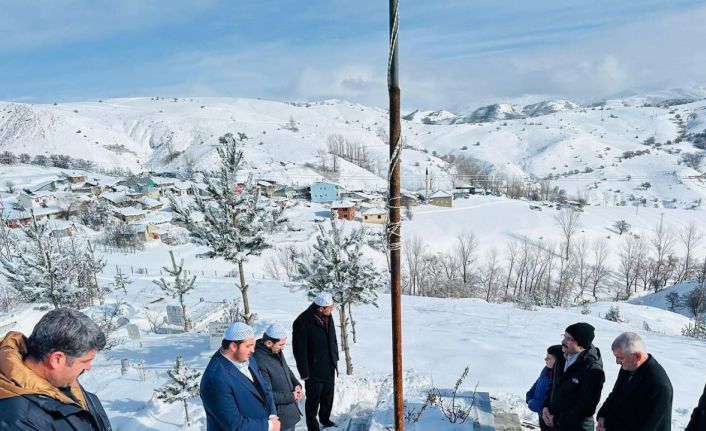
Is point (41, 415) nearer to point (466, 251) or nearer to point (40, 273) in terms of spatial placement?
point (40, 273)

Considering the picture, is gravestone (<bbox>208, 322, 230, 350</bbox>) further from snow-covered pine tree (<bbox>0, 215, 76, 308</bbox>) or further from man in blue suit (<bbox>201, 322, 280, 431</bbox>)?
man in blue suit (<bbox>201, 322, 280, 431</bbox>)

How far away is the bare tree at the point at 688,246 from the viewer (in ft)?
142

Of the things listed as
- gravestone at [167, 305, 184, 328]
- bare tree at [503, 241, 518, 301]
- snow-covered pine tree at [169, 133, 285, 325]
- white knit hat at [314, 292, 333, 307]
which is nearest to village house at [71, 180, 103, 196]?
gravestone at [167, 305, 184, 328]

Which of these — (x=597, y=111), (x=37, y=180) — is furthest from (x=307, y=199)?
(x=597, y=111)

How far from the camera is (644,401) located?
3768 mm

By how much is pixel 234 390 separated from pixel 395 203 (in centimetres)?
240

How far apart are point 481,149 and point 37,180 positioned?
121 meters

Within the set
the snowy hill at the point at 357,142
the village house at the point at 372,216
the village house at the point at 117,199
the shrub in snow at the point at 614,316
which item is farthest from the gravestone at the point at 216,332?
the snowy hill at the point at 357,142

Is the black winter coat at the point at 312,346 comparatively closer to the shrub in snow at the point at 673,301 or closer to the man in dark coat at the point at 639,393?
the man in dark coat at the point at 639,393

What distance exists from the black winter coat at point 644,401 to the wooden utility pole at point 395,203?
217 cm

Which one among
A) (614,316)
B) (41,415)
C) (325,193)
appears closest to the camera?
(41,415)

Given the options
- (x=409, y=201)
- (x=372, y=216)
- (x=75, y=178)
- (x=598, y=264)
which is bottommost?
(x=598, y=264)

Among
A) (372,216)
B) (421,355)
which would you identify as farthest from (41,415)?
(372,216)

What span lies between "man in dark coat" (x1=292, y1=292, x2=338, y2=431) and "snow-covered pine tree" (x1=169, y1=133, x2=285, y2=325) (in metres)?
5.70
